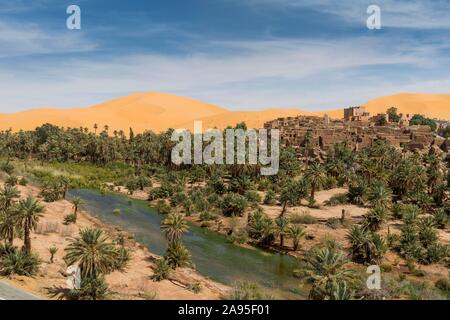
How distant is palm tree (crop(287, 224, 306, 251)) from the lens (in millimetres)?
44156

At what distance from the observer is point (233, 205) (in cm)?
5531

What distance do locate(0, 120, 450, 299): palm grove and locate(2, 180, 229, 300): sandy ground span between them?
1251mm

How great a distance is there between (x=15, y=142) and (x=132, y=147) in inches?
1064

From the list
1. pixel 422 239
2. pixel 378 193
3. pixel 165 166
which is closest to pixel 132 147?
pixel 165 166

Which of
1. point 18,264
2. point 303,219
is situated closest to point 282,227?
point 303,219

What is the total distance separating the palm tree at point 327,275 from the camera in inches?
1064

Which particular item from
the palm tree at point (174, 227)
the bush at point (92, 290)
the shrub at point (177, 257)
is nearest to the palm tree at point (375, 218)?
the palm tree at point (174, 227)

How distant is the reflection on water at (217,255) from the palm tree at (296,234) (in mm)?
1935

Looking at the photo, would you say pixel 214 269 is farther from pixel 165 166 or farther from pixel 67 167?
pixel 67 167

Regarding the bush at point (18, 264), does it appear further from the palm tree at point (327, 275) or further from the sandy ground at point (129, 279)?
the palm tree at point (327, 275)

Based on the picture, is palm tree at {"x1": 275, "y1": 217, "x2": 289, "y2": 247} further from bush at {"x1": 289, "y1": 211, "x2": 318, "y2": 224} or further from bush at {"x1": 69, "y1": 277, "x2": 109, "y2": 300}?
bush at {"x1": 69, "y1": 277, "x2": 109, "y2": 300}

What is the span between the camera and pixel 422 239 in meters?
43.5

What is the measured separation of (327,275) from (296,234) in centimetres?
1559
